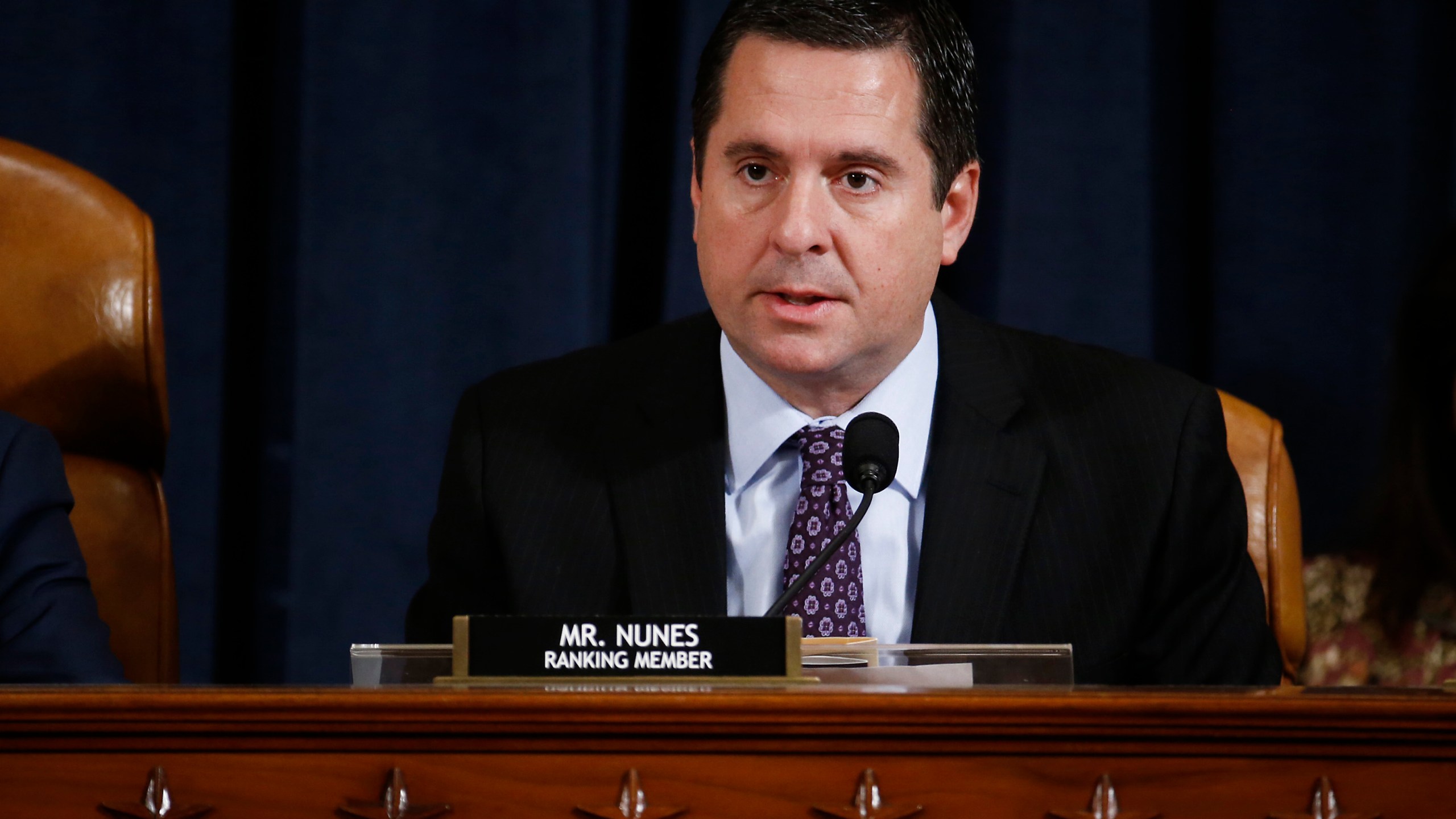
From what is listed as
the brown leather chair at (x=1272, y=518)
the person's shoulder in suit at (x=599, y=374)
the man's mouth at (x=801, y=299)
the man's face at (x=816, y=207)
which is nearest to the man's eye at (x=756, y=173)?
the man's face at (x=816, y=207)

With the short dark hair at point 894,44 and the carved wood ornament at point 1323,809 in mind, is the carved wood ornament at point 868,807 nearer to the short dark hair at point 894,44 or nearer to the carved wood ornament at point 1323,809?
the carved wood ornament at point 1323,809

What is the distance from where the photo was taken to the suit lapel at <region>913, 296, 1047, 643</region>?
1235 millimetres

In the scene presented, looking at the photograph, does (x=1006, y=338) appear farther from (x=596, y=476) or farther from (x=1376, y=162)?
(x=1376, y=162)

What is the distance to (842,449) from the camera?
46.8 inches

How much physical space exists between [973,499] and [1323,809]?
63 centimetres

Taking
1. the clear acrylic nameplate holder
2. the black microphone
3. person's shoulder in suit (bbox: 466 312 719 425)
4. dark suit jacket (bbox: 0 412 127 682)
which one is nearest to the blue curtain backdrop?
person's shoulder in suit (bbox: 466 312 719 425)

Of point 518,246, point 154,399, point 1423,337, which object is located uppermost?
point 518,246

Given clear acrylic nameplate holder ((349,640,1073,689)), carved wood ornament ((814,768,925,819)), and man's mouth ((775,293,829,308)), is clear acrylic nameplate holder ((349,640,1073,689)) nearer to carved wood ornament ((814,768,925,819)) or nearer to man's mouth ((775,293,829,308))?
carved wood ornament ((814,768,925,819))

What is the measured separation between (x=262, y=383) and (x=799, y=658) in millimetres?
1347

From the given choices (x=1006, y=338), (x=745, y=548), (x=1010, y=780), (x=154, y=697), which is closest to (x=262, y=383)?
(x=745, y=548)

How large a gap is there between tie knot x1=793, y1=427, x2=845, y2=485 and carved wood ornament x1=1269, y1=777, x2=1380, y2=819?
2.02 feet

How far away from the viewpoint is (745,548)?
130cm

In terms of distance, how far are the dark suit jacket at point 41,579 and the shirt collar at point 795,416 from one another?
0.60m

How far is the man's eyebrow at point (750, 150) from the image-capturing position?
1254 millimetres
